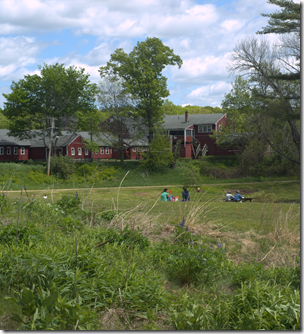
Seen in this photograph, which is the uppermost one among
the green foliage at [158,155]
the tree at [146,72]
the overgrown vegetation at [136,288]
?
the tree at [146,72]

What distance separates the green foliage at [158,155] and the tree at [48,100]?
995 cm

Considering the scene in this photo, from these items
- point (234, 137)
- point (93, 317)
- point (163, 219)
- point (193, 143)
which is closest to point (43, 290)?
point (93, 317)

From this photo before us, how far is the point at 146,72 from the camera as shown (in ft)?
131

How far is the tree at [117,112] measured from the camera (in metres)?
40.9

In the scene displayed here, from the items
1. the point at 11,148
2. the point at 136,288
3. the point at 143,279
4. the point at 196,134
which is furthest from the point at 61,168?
the point at 136,288

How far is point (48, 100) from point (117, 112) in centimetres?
796

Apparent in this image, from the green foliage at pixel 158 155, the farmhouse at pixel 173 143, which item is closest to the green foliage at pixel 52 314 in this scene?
the green foliage at pixel 158 155

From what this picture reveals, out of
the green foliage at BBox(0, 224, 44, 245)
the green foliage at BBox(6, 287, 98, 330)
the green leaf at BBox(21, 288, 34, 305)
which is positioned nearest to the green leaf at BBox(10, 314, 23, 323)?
the green foliage at BBox(6, 287, 98, 330)

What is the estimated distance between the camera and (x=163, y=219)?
28.1ft

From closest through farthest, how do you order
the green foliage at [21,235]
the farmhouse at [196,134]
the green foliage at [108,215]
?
the green foliage at [21,235] → the green foliage at [108,215] → the farmhouse at [196,134]

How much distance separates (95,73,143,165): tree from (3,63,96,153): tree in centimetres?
185

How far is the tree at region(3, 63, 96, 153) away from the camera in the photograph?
39.4m

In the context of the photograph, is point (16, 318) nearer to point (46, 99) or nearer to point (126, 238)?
point (126, 238)

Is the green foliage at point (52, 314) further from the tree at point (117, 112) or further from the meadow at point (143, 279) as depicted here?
the tree at point (117, 112)
